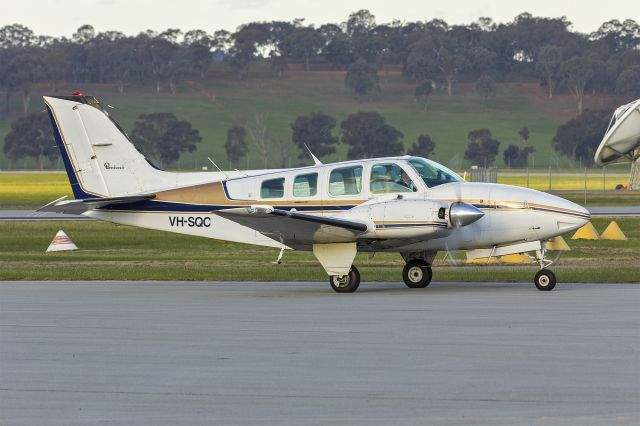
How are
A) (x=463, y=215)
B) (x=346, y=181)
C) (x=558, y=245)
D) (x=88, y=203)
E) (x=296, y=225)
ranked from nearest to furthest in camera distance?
(x=463, y=215) → (x=296, y=225) → (x=346, y=181) → (x=88, y=203) → (x=558, y=245)

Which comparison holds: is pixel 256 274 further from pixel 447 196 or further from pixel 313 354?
pixel 313 354

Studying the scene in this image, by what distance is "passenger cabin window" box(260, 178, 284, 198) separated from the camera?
24078 mm

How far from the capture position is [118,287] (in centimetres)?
2462

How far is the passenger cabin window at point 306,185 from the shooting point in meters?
23.8

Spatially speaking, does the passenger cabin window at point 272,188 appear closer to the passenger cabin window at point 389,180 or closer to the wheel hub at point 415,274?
the passenger cabin window at point 389,180

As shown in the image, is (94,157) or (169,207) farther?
(94,157)

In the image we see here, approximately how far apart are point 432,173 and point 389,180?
2.71 ft

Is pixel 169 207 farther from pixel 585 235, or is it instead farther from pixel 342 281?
pixel 585 235

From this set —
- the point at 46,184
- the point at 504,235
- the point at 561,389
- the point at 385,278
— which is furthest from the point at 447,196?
the point at 46,184

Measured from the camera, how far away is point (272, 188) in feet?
79.3

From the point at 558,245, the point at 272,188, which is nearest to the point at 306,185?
the point at 272,188

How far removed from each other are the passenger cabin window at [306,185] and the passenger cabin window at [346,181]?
1.09ft

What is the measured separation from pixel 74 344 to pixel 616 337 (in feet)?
22.5

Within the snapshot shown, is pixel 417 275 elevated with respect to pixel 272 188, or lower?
lower
